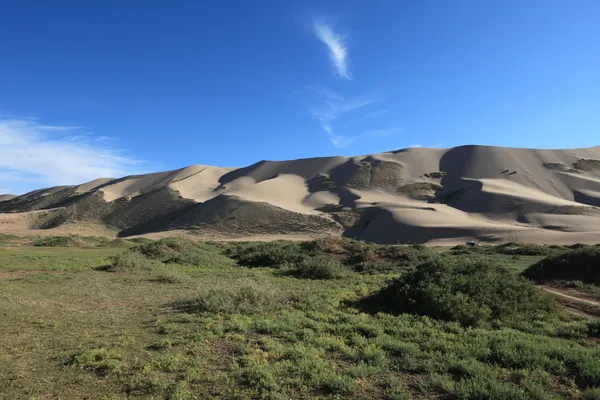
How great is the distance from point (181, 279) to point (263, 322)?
880cm

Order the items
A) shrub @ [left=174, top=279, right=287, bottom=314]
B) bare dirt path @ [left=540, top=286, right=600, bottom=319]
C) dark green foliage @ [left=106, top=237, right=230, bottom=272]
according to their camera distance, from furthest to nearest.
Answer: dark green foliage @ [left=106, top=237, right=230, bottom=272] → bare dirt path @ [left=540, top=286, right=600, bottom=319] → shrub @ [left=174, top=279, right=287, bottom=314]

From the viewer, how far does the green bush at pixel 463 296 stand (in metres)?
8.51

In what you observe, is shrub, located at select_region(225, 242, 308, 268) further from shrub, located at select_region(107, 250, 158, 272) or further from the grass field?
the grass field

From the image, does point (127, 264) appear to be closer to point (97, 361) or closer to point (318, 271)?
point (318, 271)

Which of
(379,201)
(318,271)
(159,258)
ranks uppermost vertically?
(379,201)

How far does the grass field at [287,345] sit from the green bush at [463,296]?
0.05 metres

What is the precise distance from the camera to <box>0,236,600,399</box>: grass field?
4973 millimetres

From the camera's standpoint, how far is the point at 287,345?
6.82 metres

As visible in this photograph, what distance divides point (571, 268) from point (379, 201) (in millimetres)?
69304

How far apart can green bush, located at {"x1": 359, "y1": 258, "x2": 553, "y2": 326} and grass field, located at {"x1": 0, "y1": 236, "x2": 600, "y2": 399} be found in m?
0.05

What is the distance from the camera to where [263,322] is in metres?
8.23

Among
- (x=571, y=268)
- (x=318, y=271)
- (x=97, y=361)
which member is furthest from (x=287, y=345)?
(x=571, y=268)

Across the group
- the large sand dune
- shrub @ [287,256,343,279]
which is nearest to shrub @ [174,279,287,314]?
shrub @ [287,256,343,279]

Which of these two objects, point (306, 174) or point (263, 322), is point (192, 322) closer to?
point (263, 322)
